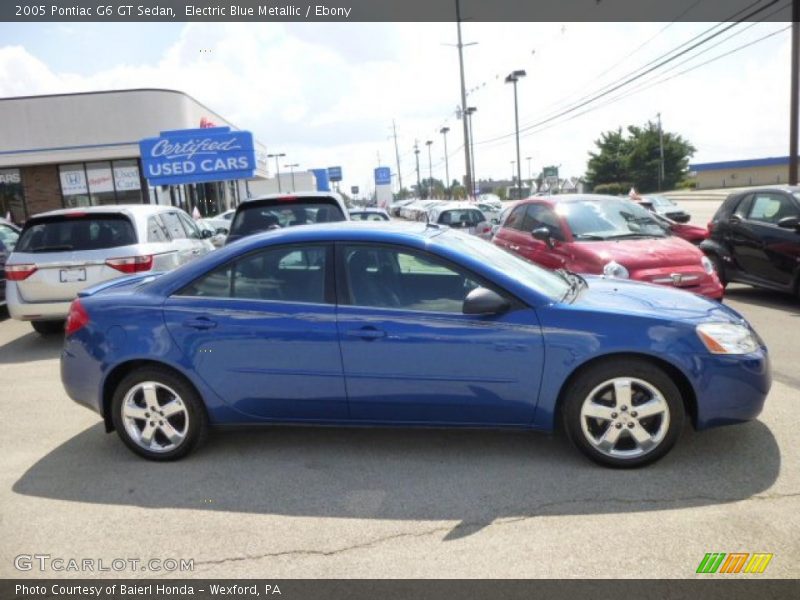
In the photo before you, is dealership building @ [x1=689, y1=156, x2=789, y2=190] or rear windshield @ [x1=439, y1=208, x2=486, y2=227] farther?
dealership building @ [x1=689, y1=156, x2=789, y2=190]

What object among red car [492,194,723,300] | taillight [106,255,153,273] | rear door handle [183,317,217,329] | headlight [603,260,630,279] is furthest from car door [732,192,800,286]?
taillight [106,255,153,273]

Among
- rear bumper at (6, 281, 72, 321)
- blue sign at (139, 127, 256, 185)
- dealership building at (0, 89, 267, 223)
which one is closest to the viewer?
rear bumper at (6, 281, 72, 321)

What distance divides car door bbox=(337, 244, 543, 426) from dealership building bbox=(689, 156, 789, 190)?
8749 cm

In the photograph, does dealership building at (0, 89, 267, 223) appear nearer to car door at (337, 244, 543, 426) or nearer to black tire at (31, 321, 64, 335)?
black tire at (31, 321, 64, 335)

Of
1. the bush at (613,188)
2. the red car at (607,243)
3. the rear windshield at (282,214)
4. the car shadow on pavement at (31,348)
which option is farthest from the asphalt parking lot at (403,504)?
the bush at (613,188)

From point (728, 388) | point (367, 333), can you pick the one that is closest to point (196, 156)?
point (367, 333)

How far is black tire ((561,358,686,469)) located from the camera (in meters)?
3.80

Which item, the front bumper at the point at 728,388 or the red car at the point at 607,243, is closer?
the front bumper at the point at 728,388

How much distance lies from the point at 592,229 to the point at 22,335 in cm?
775

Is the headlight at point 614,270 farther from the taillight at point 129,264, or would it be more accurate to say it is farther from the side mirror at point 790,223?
the taillight at point 129,264

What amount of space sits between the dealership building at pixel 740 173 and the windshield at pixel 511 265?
284 feet

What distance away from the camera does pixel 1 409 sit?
5.64 m

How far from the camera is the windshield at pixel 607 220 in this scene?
26.0ft

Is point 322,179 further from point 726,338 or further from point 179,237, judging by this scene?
point 726,338
